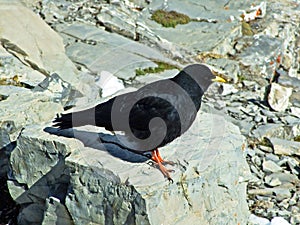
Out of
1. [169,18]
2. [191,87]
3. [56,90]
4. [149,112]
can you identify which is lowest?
[169,18]

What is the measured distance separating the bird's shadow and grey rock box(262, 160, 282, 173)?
341cm

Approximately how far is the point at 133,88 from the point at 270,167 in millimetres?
2671

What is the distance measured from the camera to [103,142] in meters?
6.57

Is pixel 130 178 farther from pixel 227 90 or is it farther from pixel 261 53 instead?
pixel 261 53

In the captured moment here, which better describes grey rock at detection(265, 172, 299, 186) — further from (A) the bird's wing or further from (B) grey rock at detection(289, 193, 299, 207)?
(A) the bird's wing

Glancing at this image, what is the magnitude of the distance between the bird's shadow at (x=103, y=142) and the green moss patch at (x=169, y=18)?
9.32m

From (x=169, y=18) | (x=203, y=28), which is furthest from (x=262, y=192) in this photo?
(x=169, y=18)

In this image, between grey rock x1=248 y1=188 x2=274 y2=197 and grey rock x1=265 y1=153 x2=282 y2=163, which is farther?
grey rock x1=265 y1=153 x2=282 y2=163

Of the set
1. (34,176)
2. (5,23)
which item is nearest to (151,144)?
(34,176)

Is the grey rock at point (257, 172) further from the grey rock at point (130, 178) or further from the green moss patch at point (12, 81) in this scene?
the green moss patch at point (12, 81)

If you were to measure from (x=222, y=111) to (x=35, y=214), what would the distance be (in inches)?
206

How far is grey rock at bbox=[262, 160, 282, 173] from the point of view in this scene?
897cm

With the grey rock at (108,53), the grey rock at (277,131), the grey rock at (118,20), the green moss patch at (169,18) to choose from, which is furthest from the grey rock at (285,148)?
the green moss patch at (169,18)

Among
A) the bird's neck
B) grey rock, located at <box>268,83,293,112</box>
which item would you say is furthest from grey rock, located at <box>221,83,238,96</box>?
the bird's neck
